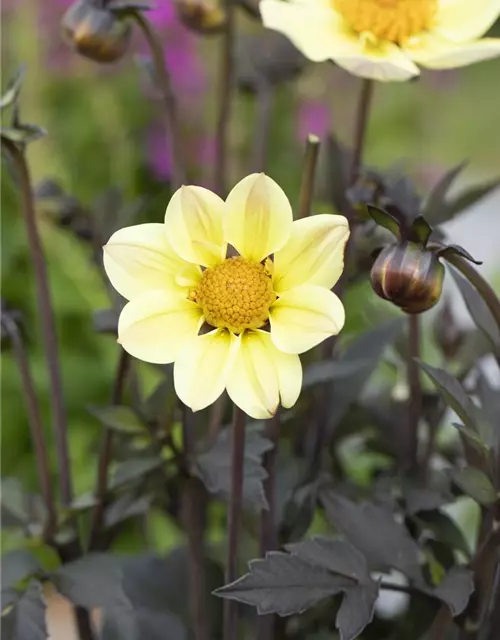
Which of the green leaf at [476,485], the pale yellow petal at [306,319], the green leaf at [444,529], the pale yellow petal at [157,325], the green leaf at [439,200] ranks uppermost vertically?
the pale yellow petal at [306,319]

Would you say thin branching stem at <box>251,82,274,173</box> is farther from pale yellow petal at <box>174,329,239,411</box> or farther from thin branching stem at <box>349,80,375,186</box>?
pale yellow petal at <box>174,329,239,411</box>

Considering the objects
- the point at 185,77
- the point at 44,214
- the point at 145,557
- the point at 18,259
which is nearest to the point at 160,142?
the point at 185,77

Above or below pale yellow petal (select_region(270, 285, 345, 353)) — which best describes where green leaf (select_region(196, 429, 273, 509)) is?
below

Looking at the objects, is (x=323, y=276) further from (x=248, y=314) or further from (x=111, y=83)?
(x=111, y=83)

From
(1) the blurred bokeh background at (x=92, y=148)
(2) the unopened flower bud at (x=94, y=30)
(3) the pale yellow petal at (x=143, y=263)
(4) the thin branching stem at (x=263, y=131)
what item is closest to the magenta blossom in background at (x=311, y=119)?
(1) the blurred bokeh background at (x=92, y=148)

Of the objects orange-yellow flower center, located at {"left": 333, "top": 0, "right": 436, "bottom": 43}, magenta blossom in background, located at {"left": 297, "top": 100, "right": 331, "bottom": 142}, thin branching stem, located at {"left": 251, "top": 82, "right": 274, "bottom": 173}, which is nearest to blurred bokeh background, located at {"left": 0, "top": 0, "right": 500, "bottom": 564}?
magenta blossom in background, located at {"left": 297, "top": 100, "right": 331, "bottom": 142}

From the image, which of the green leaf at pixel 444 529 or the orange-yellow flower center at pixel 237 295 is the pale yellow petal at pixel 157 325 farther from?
the green leaf at pixel 444 529
